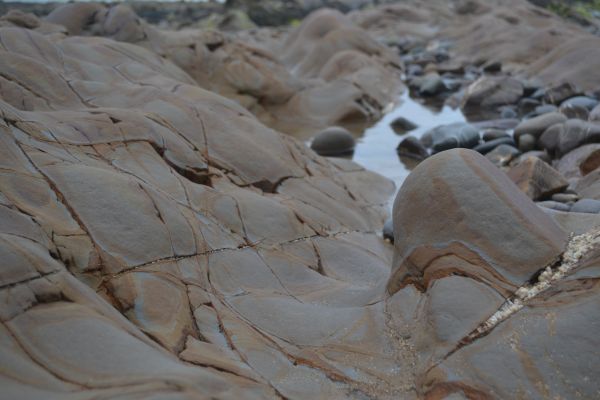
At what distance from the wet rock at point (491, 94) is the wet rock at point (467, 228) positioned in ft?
22.7

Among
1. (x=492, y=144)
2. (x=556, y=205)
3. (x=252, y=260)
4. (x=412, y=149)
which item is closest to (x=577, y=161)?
(x=492, y=144)

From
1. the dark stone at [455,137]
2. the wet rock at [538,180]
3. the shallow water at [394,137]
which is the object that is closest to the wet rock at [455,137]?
the dark stone at [455,137]

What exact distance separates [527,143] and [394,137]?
190 cm

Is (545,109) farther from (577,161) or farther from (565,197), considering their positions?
(565,197)

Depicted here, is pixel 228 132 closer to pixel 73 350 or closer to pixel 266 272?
pixel 266 272

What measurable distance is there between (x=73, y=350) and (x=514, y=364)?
1549mm

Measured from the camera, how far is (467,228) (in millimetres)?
2930

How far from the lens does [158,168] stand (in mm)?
3885

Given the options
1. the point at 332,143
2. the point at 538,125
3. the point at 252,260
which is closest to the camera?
the point at 252,260

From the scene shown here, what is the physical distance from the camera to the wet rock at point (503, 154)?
6414 mm

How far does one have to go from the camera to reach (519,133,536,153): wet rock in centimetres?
671

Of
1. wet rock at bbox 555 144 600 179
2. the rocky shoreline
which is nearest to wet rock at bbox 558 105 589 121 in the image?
wet rock at bbox 555 144 600 179

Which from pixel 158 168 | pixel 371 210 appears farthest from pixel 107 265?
pixel 371 210

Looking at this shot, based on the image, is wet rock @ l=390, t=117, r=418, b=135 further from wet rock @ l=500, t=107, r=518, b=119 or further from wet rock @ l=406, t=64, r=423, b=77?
wet rock @ l=406, t=64, r=423, b=77
